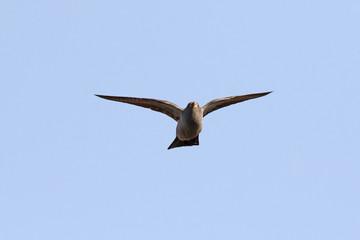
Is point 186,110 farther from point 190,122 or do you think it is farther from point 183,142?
point 183,142

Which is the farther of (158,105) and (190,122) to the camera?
(158,105)

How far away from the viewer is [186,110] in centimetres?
2520

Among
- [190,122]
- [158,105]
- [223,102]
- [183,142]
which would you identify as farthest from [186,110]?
[223,102]

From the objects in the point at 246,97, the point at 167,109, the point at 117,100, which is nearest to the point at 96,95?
the point at 117,100

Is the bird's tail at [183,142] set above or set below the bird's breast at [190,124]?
below

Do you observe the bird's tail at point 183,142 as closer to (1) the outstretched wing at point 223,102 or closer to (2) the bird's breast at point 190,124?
(2) the bird's breast at point 190,124

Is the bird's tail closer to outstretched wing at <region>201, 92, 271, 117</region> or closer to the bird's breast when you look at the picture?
the bird's breast

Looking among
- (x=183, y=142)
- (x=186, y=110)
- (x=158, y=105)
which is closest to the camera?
(x=186, y=110)

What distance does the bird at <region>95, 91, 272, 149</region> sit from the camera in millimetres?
25125

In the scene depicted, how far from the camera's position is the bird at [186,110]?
82.4ft

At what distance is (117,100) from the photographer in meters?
25.0

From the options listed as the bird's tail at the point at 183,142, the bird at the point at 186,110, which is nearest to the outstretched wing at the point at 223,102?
the bird at the point at 186,110

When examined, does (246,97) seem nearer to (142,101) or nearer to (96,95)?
(142,101)

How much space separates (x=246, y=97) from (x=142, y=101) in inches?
172
